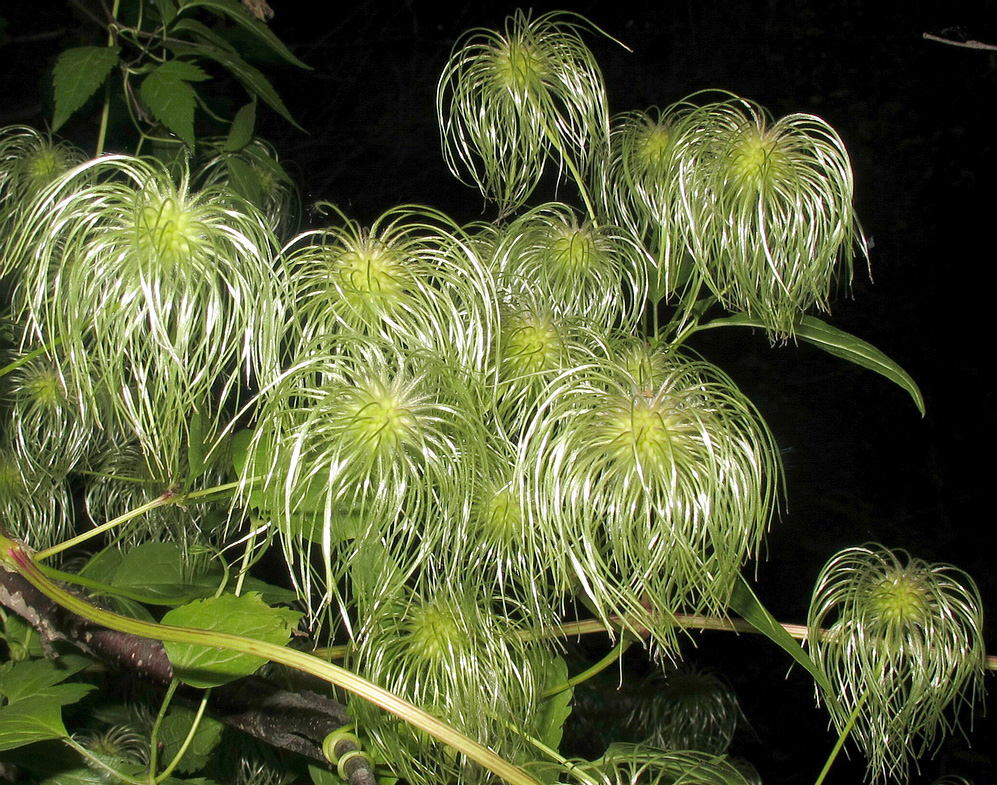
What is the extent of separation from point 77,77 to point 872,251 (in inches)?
36.2

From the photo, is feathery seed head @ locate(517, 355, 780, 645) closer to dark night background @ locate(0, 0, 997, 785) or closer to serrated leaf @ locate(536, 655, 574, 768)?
serrated leaf @ locate(536, 655, 574, 768)

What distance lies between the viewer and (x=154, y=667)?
33 cm

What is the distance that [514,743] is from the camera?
0.35 metres

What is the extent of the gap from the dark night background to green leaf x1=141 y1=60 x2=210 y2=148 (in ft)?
1.59

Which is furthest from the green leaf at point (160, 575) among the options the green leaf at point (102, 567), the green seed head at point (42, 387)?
the green seed head at point (42, 387)

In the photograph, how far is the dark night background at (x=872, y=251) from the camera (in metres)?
0.96

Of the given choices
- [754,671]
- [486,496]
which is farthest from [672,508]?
[754,671]

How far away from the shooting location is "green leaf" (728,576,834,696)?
1.06 ft

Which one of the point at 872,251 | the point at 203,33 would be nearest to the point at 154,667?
the point at 203,33

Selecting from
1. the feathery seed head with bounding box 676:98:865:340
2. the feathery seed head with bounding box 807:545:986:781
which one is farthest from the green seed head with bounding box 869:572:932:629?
the feathery seed head with bounding box 676:98:865:340

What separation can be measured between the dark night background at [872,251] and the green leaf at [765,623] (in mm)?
665

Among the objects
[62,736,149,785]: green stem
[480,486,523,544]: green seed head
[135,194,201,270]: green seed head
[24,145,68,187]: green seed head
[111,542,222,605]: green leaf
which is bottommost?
[62,736,149,785]: green stem

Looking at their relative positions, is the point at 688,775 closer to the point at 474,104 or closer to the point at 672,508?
the point at 672,508

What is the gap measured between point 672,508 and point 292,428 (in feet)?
0.46
